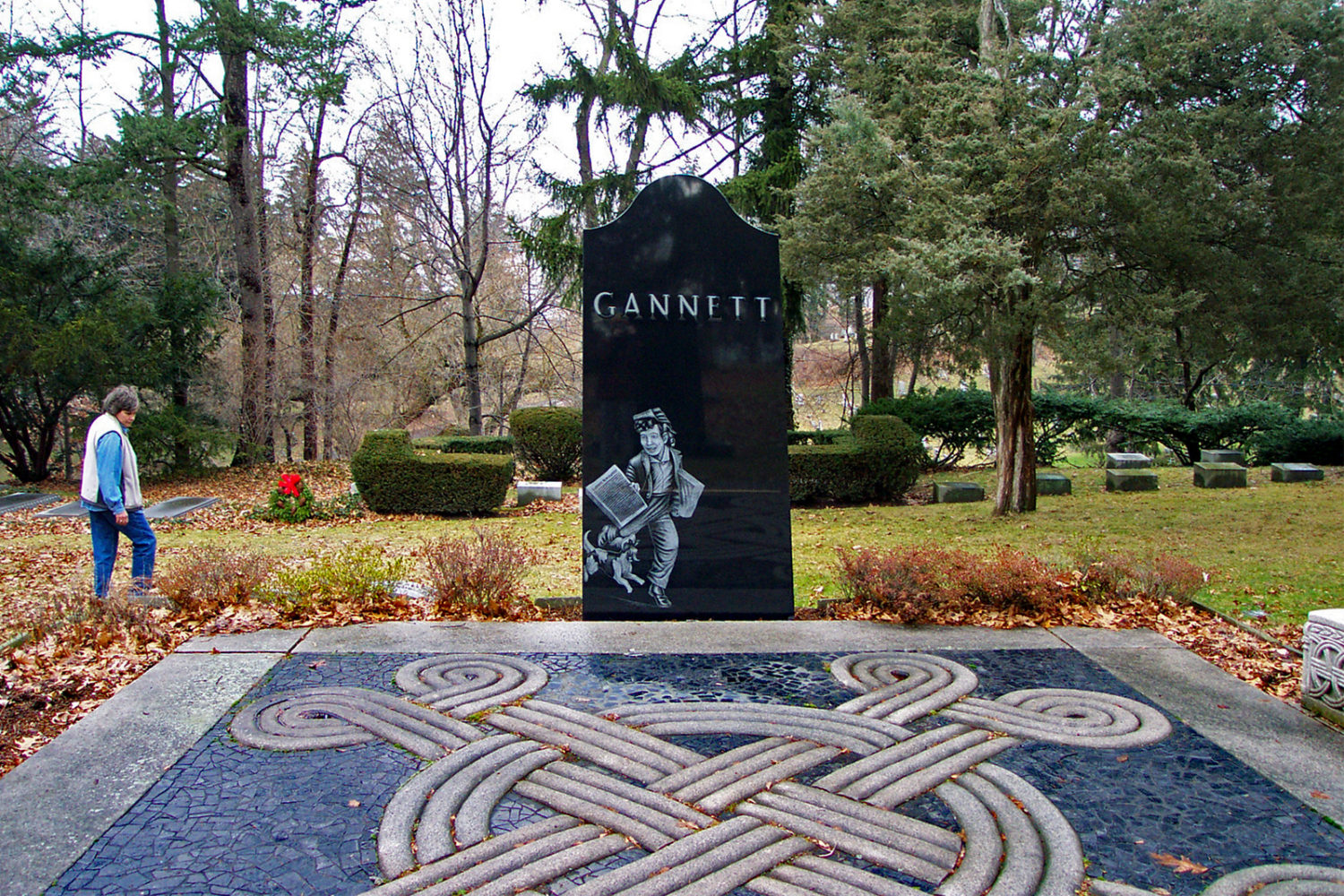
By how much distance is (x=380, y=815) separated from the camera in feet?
9.27

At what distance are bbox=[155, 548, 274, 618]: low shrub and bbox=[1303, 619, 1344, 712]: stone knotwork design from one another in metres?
5.66

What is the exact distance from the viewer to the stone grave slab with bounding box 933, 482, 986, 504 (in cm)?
1334

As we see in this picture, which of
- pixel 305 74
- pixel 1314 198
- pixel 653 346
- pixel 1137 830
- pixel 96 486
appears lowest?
pixel 1137 830

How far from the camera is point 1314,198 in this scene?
969 cm

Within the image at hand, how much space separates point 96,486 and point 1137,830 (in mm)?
6266

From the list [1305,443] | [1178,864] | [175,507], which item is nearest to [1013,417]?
[1305,443]

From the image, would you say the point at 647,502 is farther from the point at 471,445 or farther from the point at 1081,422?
the point at 1081,422

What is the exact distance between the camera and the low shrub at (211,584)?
5.23m

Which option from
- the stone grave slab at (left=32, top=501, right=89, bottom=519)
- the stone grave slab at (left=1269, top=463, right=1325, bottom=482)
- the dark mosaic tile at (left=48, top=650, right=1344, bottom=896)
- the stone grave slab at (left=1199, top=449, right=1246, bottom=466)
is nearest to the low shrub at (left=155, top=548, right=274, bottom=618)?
the dark mosaic tile at (left=48, top=650, right=1344, bottom=896)

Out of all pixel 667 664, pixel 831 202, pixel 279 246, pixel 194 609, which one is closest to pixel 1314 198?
pixel 831 202

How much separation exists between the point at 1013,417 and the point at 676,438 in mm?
7403

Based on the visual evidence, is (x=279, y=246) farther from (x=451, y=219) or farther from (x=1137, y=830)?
(x=1137, y=830)

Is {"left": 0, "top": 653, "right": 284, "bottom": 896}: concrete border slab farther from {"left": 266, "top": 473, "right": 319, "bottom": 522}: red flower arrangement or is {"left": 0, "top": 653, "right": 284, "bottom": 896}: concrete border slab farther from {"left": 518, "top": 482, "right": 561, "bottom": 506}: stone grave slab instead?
{"left": 518, "top": 482, "right": 561, "bottom": 506}: stone grave slab

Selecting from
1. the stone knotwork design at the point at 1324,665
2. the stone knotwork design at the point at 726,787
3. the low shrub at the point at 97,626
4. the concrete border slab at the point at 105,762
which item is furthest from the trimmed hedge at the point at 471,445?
the stone knotwork design at the point at 1324,665
